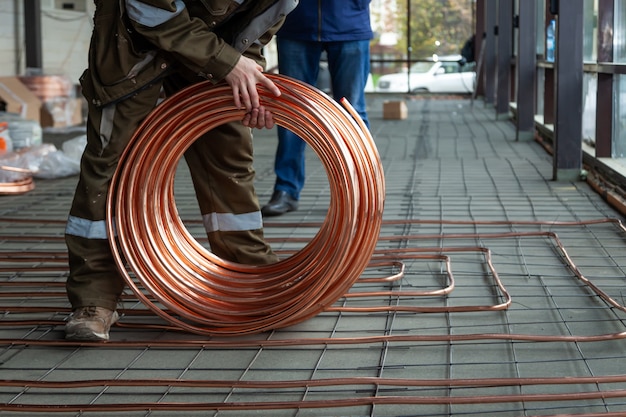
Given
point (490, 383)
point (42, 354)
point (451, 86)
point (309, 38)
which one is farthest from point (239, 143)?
point (451, 86)

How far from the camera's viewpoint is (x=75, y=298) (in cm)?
270

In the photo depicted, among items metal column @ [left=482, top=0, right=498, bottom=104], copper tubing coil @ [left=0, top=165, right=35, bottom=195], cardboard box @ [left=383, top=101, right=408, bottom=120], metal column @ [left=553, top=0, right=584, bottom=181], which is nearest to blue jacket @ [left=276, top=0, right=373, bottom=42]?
metal column @ [left=553, top=0, right=584, bottom=181]

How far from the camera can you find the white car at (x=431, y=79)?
65.4ft

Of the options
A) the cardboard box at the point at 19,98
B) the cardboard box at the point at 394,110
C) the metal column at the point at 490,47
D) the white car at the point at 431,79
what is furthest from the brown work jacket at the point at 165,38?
the white car at the point at 431,79

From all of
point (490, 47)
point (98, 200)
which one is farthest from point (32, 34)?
point (98, 200)

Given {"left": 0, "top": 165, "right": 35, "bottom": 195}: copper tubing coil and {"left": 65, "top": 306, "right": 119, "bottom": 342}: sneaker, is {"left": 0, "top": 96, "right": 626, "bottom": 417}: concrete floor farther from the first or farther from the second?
{"left": 0, "top": 165, "right": 35, "bottom": 195}: copper tubing coil

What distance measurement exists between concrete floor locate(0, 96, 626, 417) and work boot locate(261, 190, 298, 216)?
0.06 metres

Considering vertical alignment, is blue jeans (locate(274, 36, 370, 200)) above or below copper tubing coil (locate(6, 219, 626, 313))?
above

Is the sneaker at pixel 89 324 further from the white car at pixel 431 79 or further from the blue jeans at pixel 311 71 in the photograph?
the white car at pixel 431 79

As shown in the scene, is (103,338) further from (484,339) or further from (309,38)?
(309,38)

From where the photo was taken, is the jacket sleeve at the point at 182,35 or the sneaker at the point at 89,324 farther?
the sneaker at the point at 89,324

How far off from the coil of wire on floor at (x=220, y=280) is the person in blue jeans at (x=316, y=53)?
6.01 ft

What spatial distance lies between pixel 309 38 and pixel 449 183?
1.62 metres

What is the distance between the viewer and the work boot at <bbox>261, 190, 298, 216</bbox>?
4.64 metres
